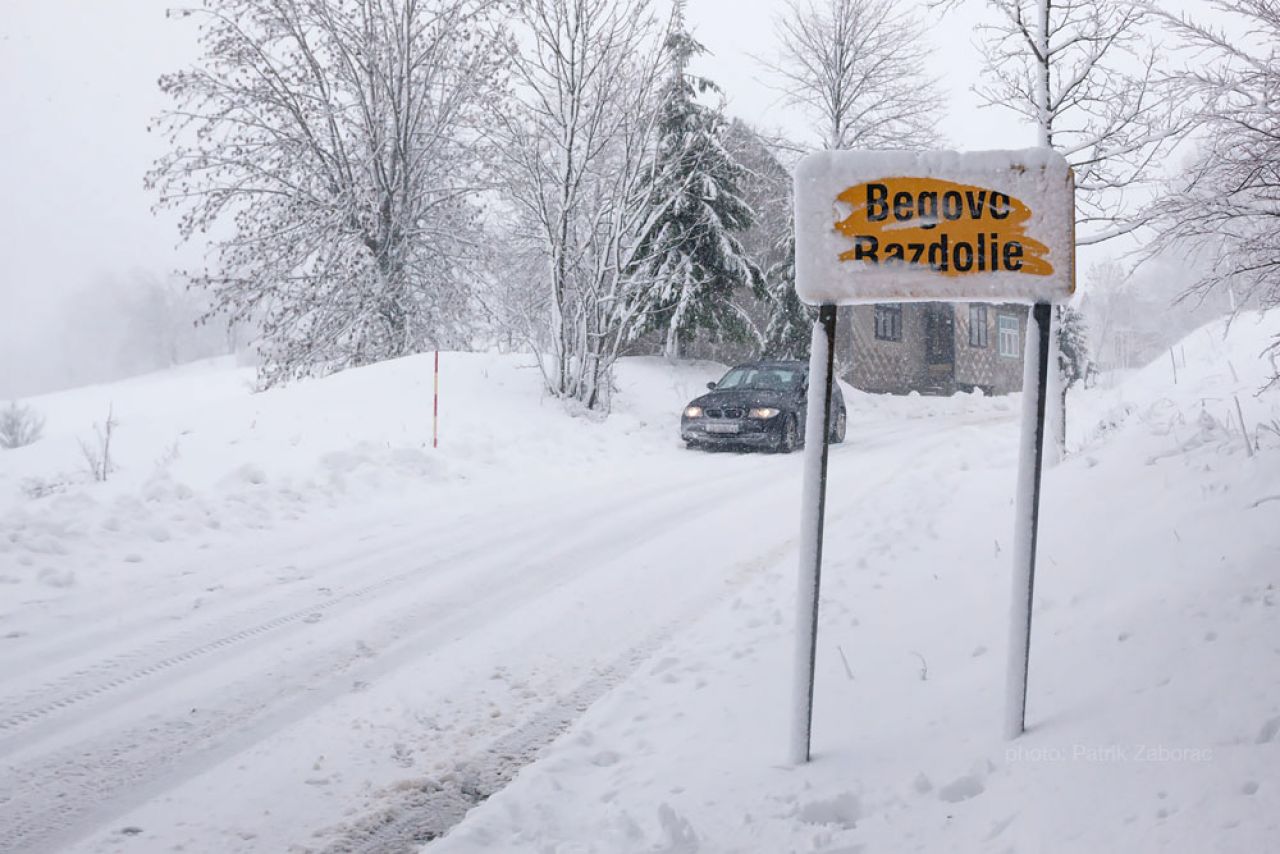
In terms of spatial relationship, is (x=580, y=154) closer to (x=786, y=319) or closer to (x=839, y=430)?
(x=839, y=430)

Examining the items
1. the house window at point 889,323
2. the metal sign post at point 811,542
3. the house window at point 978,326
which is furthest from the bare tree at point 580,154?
the house window at point 978,326

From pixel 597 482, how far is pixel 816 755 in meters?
7.47

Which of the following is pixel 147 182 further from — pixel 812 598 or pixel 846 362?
pixel 846 362

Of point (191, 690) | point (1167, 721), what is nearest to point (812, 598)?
point (1167, 721)

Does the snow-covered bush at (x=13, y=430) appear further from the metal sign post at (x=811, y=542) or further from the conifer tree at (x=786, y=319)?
the conifer tree at (x=786, y=319)

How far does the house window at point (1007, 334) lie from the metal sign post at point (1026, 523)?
39014mm

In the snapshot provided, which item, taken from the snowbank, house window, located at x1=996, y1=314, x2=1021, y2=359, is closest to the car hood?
the snowbank

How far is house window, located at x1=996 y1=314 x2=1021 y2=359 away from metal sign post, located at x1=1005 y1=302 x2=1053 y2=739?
39.0 meters

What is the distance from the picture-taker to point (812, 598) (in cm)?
310

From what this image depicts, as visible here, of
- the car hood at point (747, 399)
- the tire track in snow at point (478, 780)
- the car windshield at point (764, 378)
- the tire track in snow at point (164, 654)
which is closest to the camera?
the tire track in snow at point (478, 780)

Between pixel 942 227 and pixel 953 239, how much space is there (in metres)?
0.06

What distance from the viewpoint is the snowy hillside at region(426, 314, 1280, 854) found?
2492 millimetres

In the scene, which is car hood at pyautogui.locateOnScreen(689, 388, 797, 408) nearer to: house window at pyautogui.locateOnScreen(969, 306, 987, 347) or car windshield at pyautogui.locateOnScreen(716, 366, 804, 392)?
→ car windshield at pyautogui.locateOnScreen(716, 366, 804, 392)

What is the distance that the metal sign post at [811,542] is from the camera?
3066 millimetres
